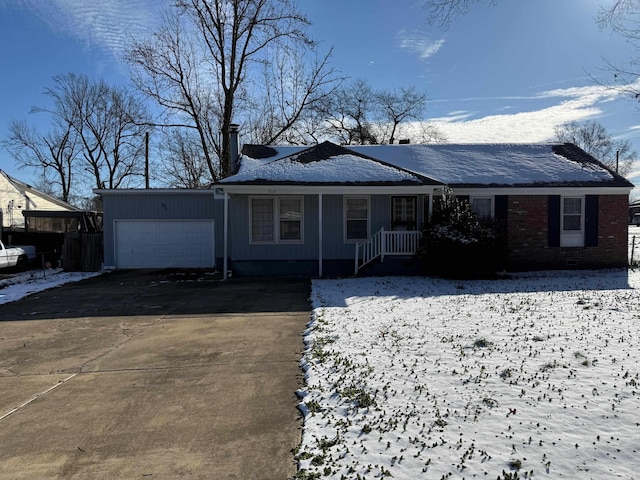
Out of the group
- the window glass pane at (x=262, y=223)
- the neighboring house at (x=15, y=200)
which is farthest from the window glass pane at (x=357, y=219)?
the neighboring house at (x=15, y=200)

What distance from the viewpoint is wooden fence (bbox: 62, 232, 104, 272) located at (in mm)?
16297

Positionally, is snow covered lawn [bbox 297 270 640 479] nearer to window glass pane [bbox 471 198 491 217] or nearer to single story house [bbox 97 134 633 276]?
single story house [bbox 97 134 633 276]

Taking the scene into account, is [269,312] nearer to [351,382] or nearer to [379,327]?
[379,327]

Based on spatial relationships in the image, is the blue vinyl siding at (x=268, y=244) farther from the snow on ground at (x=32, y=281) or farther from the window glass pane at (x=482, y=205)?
the snow on ground at (x=32, y=281)

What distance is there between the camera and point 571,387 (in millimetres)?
4145

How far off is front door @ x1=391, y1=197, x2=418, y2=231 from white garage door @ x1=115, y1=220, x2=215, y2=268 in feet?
23.6

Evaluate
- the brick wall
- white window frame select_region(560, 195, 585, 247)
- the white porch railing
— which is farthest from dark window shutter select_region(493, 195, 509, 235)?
the white porch railing

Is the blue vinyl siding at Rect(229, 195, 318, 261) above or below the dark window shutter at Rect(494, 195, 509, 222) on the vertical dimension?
below

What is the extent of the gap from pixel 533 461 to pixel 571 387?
1526mm

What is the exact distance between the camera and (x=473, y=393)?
4.11 metres

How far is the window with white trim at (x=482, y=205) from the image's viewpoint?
14375 mm

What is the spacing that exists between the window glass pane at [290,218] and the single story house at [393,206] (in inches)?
1.2

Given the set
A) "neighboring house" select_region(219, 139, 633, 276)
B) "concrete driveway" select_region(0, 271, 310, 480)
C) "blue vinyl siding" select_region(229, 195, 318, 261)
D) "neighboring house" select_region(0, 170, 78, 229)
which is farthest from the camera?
"neighboring house" select_region(0, 170, 78, 229)

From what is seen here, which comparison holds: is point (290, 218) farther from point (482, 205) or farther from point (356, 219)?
point (482, 205)
